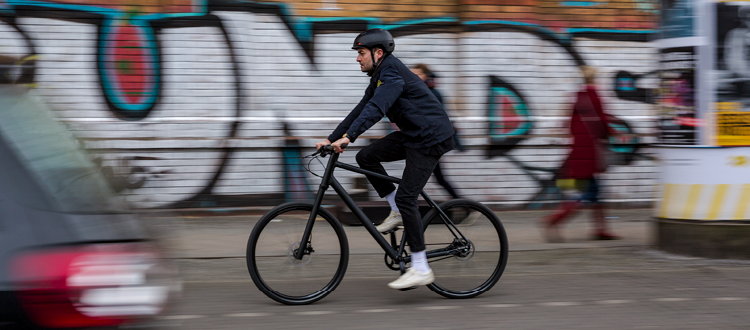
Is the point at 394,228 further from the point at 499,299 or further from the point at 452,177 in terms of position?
the point at 452,177

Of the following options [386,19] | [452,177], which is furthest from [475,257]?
[386,19]

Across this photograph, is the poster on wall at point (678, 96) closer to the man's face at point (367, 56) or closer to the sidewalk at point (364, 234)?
the sidewalk at point (364, 234)

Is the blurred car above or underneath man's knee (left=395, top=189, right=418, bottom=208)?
above

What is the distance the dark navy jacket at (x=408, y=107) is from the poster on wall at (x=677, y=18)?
9.31 ft

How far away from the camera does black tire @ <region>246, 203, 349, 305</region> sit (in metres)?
4.75

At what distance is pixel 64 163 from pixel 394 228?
9.56 feet

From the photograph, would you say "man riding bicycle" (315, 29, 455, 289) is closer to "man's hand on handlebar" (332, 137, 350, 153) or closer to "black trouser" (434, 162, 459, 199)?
"man's hand on handlebar" (332, 137, 350, 153)

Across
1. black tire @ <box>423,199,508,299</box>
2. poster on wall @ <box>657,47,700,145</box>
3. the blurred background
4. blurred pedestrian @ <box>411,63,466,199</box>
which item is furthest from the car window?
blurred pedestrian @ <box>411,63,466,199</box>

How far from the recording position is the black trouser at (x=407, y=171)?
486 centimetres

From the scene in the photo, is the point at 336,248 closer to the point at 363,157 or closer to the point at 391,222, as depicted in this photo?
the point at 391,222

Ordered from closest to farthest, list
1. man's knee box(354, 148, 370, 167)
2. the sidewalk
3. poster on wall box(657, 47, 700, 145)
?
man's knee box(354, 148, 370, 167) → poster on wall box(657, 47, 700, 145) → the sidewalk

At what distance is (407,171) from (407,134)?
238 mm

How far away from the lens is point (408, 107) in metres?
4.83

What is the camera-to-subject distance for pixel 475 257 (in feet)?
17.1
